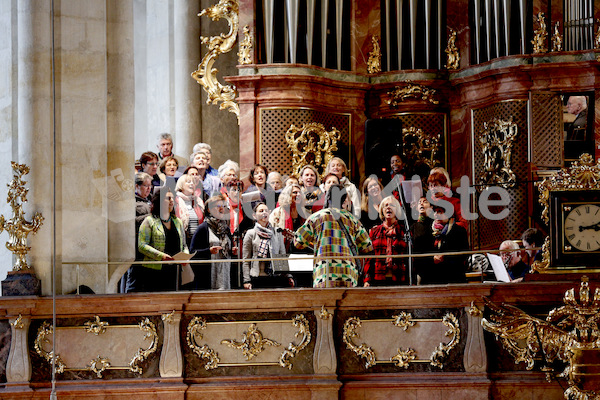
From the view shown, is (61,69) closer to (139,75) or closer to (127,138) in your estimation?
(127,138)

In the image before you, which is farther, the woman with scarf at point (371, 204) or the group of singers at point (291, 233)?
the woman with scarf at point (371, 204)

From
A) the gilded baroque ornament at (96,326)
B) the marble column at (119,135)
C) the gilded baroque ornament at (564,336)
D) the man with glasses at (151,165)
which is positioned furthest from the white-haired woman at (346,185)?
the gilded baroque ornament at (96,326)

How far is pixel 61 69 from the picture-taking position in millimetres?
13883

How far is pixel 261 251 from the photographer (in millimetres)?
13445

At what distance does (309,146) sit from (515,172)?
8.43ft

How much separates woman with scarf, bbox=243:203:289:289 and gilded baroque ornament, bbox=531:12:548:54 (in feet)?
16.6

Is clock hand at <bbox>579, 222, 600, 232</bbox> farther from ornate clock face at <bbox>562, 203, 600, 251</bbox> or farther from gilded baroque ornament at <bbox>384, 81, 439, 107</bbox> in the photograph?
gilded baroque ornament at <bbox>384, 81, 439, 107</bbox>

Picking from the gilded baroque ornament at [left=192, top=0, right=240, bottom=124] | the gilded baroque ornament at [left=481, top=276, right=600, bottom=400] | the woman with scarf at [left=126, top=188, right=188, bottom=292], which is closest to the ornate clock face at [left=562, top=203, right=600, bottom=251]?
the gilded baroque ornament at [left=481, top=276, right=600, bottom=400]

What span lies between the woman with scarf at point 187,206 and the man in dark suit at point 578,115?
17.4 feet

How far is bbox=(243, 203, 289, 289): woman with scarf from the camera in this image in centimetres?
1329

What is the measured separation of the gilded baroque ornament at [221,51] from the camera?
17.6 meters

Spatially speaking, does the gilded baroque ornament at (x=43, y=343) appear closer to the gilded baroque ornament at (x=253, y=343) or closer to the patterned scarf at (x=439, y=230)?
the gilded baroque ornament at (x=253, y=343)

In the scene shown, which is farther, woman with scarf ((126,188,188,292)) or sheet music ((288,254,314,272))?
woman with scarf ((126,188,188,292))

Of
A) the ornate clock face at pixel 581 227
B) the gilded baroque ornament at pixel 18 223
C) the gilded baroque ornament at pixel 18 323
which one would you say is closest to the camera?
the ornate clock face at pixel 581 227
